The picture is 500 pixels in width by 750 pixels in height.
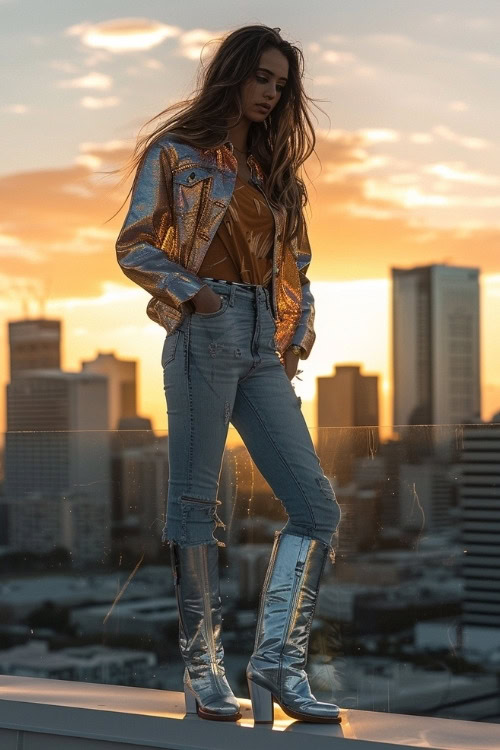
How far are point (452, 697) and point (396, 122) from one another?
135 ft

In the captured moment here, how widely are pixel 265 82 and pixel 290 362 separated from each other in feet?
1.81

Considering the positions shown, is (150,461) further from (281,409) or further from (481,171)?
(481,171)

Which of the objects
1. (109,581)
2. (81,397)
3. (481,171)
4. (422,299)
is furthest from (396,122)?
(109,581)

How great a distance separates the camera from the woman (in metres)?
2.21

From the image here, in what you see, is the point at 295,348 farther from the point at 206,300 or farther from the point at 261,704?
the point at 261,704

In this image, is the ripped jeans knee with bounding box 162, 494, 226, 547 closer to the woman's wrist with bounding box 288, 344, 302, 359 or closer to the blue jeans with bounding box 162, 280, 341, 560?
the blue jeans with bounding box 162, 280, 341, 560

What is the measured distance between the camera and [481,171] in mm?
44250

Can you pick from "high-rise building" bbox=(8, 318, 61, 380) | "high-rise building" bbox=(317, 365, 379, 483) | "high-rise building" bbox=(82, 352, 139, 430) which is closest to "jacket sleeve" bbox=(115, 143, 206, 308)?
"high-rise building" bbox=(317, 365, 379, 483)

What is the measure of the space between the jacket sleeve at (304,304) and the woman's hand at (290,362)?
2 centimetres

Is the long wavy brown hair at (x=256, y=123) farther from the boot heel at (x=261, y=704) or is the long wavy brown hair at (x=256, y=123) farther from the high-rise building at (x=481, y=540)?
the high-rise building at (x=481, y=540)

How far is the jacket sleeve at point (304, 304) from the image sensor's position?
93.8 inches

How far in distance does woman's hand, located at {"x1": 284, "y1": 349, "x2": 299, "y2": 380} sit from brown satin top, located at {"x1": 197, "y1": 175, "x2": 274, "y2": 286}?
Answer: 170mm

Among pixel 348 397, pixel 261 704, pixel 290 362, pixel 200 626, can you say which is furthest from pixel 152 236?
pixel 348 397

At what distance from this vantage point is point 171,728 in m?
2.21
